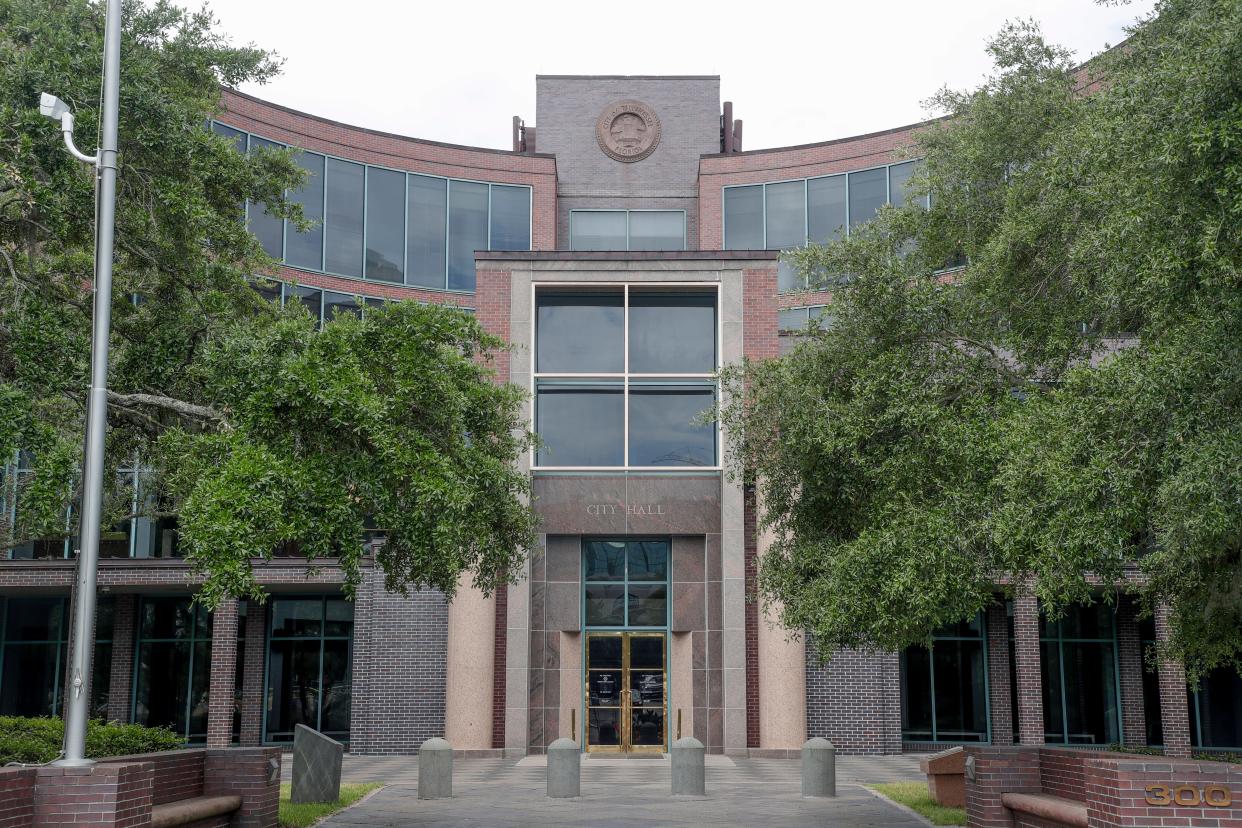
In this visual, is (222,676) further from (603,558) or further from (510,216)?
(510,216)

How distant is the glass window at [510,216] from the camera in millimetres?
40188

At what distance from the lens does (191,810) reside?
1212 centimetres

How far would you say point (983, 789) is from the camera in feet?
45.3

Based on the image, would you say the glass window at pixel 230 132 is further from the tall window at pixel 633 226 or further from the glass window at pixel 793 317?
the glass window at pixel 793 317

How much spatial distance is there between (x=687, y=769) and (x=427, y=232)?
23.9 meters

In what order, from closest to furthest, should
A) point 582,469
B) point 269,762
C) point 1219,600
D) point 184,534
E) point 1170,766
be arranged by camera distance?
point 1170,766 → point 184,534 → point 269,762 → point 1219,600 → point 582,469

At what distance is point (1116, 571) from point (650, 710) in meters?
16.3

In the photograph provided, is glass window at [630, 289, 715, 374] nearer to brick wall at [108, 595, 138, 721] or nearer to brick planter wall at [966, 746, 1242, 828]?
brick wall at [108, 595, 138, 721]

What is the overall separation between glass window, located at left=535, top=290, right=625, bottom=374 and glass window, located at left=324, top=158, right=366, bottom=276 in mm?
10580

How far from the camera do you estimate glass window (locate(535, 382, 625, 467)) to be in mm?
28375

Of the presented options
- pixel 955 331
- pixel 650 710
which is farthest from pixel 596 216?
pixel 955 331

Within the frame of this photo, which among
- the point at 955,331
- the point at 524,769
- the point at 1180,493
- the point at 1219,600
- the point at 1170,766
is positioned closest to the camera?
the point at 1170,766

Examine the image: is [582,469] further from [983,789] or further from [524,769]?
[983,789]

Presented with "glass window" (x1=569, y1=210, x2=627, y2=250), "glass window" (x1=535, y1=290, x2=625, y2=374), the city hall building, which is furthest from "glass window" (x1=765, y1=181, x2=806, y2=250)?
"glass window" (x1=535, y1=290, x2=625, y2=374)
